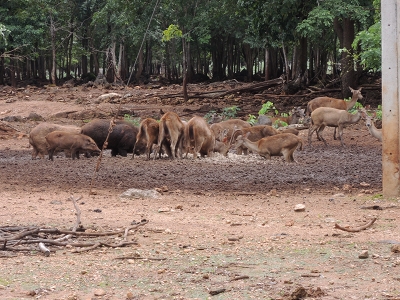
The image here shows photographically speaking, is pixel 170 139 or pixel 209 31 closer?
pixel 170 139

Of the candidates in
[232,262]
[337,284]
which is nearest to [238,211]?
[232,262]

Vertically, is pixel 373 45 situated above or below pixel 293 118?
above

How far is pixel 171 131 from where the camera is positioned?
55.2 ft

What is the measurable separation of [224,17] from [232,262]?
1458 inches

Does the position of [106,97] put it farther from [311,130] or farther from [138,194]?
[138,194]

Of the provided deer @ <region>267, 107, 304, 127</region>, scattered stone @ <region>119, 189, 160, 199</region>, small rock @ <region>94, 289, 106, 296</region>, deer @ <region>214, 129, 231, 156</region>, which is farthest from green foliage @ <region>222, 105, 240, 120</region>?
small rock @ <region>94, 289, 106, 296</region>

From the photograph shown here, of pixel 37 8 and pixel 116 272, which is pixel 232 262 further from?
pixel 37 8

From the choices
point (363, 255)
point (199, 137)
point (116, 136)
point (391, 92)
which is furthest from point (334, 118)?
point (363, 255)

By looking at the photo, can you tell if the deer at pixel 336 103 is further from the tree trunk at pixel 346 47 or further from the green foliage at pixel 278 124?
the tree trunk at pixel 346 47

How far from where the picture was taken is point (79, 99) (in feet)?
112

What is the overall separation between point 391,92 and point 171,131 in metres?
6.65

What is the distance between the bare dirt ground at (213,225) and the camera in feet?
20.6

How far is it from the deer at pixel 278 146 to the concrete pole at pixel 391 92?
4614 millimetres

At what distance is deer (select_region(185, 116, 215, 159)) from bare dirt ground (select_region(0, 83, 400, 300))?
0.42 m
